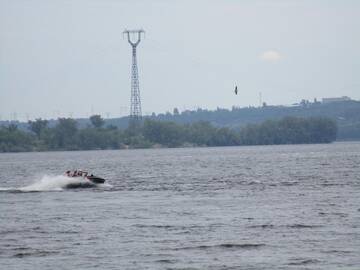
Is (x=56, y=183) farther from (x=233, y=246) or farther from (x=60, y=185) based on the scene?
(x=233, y=246)

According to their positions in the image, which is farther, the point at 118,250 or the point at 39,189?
the point at 39,189

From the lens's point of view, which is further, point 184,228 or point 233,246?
point 184,228

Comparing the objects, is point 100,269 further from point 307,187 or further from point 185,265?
point 307,187

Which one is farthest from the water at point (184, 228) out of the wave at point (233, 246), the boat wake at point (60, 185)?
the boat wake at point (60, 185)

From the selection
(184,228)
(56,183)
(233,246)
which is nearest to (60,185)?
(56,183)

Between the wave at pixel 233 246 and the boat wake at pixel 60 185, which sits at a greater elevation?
the boat wake at pixel 60 185

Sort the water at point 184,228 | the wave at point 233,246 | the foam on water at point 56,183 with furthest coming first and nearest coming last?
the foam on water at point 56,183 → the wave at point 233,246 → the water at point 184,228

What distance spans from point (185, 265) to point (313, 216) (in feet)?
60.7

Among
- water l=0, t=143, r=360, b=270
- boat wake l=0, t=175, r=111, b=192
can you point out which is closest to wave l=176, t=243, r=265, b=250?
water l=0, t=143, r=360, b=270

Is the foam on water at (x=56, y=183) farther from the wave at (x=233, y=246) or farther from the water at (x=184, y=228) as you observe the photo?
the wave at (x=233, y=246)

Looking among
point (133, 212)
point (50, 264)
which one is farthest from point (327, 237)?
point (133, 212)

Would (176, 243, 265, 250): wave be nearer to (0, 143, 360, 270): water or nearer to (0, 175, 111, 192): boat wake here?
(0, 143, 360, 270): water

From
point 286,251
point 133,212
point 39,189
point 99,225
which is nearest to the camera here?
point 286,251

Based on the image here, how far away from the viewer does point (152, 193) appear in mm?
80938
